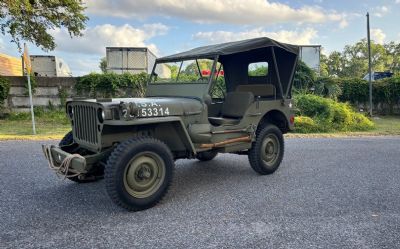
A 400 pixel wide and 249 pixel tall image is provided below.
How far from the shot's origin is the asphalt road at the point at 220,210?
3.20 meters

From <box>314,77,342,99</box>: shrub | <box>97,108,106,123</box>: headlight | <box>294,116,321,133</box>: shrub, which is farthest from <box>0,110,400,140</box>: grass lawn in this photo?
<box>97,108,106,123</box>: headlight

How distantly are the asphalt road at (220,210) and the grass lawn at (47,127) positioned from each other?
354cm

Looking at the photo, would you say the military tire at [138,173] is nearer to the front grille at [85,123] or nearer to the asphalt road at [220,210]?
the asphalt road at [220,210]

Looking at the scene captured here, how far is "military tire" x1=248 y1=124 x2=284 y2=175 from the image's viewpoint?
17.8 ft

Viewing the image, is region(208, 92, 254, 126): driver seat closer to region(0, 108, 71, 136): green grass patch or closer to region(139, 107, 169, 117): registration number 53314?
region(139, 107, 169, 117): registration number 53314

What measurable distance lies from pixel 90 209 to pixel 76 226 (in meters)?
0.49

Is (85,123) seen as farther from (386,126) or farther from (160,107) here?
(386,126)

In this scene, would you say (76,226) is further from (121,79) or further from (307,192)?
(121,79)

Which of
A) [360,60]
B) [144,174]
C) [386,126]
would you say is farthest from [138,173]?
[360,60]

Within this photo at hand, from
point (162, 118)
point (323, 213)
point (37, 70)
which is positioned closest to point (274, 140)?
point (323, 213)

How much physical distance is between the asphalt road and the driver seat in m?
0.95


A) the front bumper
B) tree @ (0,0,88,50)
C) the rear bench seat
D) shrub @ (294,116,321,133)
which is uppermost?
tree @ (0,0,88,50)

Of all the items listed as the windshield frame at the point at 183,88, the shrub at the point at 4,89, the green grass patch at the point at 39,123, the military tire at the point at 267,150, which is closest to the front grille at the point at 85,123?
the windshield frame at the point at 183,88

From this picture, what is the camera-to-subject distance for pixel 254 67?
633 cm
